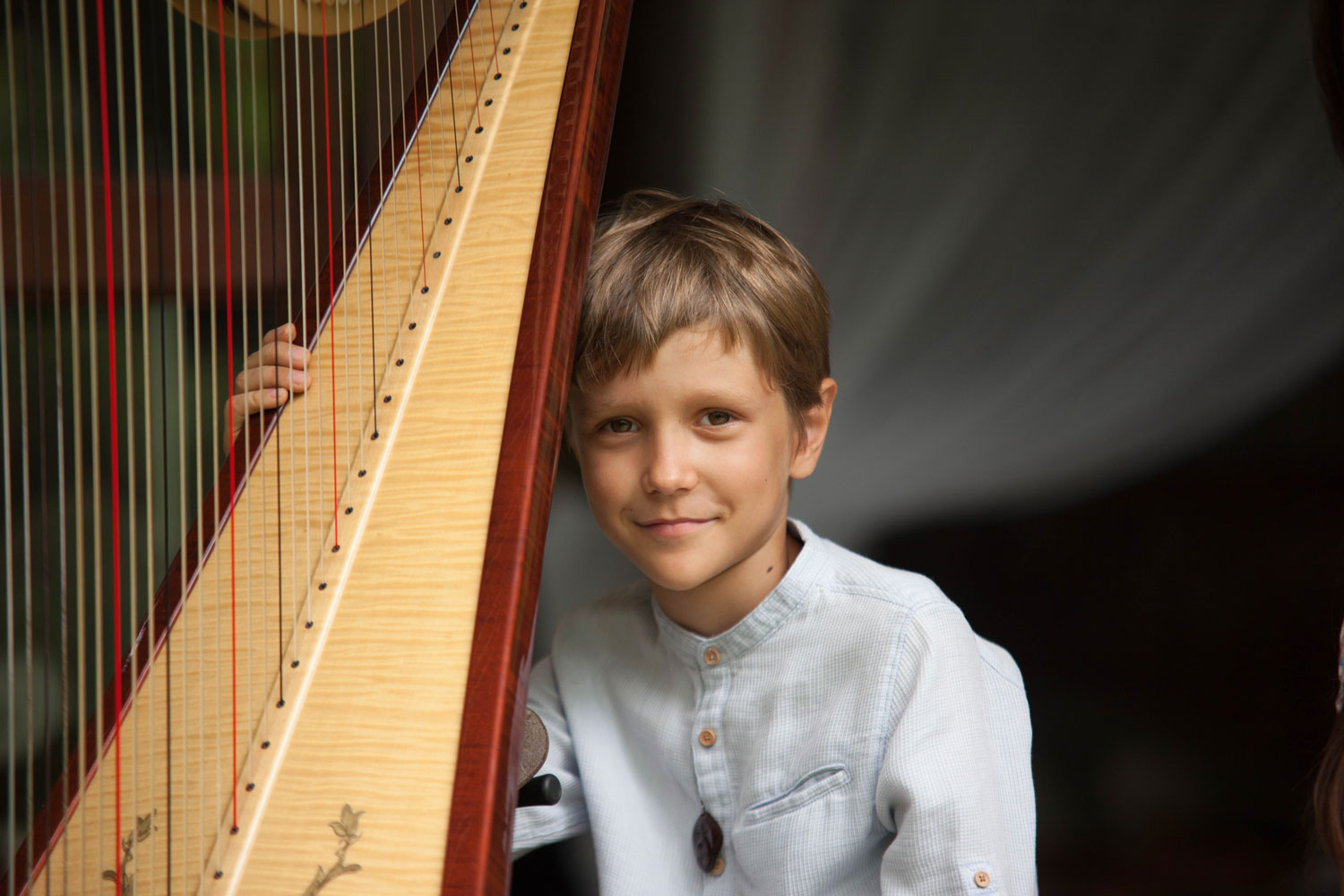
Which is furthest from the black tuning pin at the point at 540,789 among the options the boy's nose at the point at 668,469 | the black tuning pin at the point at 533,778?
the boy's nose at the point at 668,469

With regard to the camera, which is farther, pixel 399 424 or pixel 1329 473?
pixel 1329 473

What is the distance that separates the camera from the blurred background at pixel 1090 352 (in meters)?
1.58

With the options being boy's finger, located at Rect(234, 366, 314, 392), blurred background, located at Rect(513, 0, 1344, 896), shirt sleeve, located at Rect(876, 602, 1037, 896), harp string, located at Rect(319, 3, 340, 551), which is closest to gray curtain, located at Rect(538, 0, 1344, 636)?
blurred background, located at Rect(513, 0, 1344, 896)

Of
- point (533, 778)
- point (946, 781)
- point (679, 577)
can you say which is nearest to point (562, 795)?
point (533, 778)

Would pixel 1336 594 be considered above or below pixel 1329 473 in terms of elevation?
below

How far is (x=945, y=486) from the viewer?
168 cm

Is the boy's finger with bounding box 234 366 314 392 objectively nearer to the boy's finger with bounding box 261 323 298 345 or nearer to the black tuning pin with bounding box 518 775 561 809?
the boy's finger with bounding box 261 323 298 345

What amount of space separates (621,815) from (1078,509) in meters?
0.80

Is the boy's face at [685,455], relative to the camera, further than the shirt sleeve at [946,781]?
Yes

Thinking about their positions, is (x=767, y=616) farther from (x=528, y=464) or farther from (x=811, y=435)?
(x=528, y=464)

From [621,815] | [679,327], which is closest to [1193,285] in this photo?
[679,327]

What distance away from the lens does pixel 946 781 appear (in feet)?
3.22

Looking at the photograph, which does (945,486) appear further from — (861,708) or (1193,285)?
(861,708)

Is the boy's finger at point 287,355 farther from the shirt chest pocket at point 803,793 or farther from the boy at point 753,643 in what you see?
the shirt chest pocket at point 803,793
